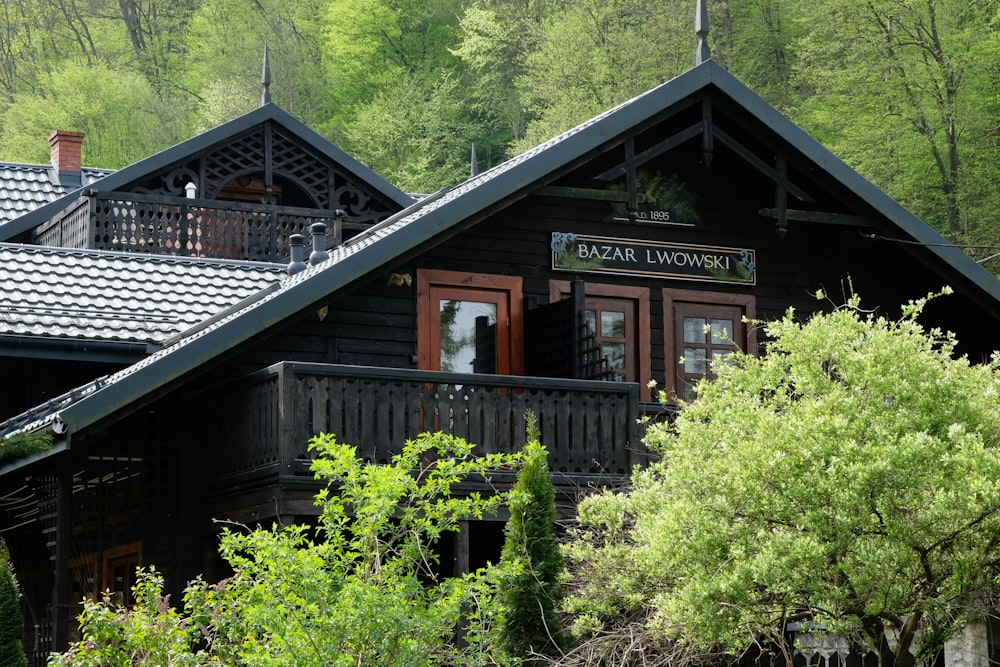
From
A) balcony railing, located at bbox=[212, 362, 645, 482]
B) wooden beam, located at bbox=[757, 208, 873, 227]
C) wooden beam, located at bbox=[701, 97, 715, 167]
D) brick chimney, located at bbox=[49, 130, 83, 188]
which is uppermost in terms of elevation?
brick chimney, located at bbox=[49, 130, 83, 188]

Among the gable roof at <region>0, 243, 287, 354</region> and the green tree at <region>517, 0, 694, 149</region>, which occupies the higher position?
the green tree at <region>517, 0, 694, 149</region>

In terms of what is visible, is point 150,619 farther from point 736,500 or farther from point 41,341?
point 41,341

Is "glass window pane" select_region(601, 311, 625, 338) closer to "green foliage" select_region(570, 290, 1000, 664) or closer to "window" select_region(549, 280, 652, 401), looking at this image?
"window" select_region(549, 280, 652, 401)

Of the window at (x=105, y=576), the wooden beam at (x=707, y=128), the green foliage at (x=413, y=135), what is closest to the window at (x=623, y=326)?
the wooden beam at (x=707, y=128)

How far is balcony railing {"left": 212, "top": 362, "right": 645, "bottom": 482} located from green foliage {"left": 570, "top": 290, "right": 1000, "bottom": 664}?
4.63 meters

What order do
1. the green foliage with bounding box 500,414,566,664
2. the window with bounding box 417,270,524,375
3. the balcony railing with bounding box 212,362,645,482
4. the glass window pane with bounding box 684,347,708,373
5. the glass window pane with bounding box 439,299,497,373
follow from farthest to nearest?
the glass window pane with bounding box 684,347,708,373 < the glass window pane with bounding box 439,299,497,373 < the window with bounding box 417,270,524,375 < the balcony railing with bounding box 212,362,645,482 < the green foliage with bounding box 500,414,566,664

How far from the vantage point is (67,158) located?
2906cm

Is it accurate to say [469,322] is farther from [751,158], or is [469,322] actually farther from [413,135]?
[413,135]

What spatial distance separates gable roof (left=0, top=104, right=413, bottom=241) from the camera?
24.9m

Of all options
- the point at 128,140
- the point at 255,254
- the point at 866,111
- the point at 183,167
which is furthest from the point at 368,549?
the point at 128,140

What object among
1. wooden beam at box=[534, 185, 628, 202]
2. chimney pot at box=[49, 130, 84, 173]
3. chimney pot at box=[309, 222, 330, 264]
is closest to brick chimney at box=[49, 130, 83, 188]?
chimney pot at box=[49, 130, 84, 173]

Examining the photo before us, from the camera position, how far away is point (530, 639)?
43.6ft

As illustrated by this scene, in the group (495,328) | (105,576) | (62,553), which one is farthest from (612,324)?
(62,553)

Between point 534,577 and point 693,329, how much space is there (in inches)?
304
